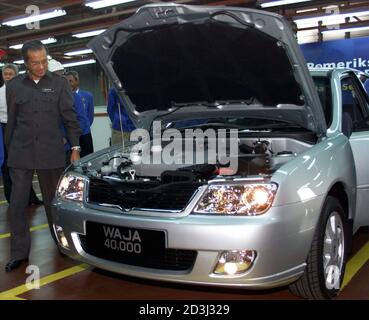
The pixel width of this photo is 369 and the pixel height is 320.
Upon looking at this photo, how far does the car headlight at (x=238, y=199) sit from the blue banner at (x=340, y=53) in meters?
7.39

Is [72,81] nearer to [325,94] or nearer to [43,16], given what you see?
[325,94]

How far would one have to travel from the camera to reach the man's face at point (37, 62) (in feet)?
10.8

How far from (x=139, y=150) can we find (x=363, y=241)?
6.98 feet

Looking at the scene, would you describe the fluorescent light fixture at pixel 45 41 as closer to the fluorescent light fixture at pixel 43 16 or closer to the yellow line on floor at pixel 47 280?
the fluorescent light fixture at pixel 43 16

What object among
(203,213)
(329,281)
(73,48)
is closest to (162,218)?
(203,213)

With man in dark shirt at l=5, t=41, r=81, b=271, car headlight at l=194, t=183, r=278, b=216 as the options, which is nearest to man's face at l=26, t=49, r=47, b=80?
man in dark shirt at l=5, t=41, r=81, b=271

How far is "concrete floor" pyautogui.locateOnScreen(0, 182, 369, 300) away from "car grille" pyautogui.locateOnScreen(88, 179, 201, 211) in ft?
1.64

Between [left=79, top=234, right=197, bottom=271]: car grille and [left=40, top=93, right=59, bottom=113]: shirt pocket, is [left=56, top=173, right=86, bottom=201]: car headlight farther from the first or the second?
[left=40, top=93, right=59, bottom=113]: shirt pocket

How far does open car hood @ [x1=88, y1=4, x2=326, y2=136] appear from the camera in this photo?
270 centimetres

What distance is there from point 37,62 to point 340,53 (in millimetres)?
7672

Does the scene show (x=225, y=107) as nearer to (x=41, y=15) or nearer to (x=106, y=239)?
(x=106, y=239)

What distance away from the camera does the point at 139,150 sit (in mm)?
3500

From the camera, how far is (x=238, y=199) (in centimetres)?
233

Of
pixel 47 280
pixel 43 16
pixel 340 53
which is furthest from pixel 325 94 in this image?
pixel 43 16
